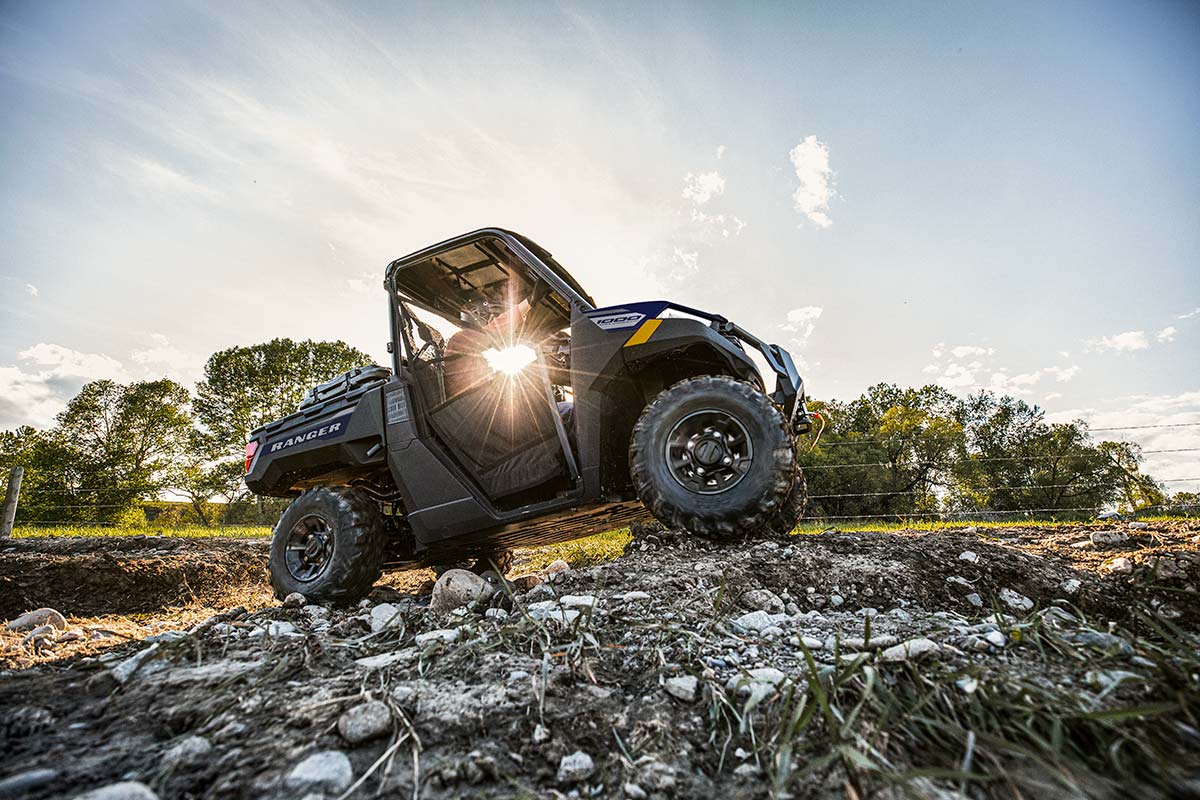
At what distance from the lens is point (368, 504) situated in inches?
155

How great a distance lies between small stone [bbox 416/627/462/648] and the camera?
1974mm

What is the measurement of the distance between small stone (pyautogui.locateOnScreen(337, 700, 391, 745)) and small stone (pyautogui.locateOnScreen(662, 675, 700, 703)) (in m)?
0.73

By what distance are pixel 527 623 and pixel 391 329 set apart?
3091 mm

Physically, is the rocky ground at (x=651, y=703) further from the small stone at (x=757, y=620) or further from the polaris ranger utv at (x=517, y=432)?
the polaris ranger utv at (x=517, y=432)

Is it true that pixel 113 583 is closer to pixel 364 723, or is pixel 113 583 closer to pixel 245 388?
pixel 364 723

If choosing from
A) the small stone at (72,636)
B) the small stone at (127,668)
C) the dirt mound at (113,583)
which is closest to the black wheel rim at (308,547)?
the small stone at (72,636)

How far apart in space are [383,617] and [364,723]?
4.83 feet

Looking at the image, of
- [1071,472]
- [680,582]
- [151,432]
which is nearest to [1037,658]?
[680,582]

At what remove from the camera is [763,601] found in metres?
2.24

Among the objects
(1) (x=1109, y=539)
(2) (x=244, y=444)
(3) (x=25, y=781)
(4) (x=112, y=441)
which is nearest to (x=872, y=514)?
(1) (x=1109, y=539)

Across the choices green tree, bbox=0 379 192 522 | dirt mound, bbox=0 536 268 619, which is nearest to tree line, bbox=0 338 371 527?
green tree, bbox=0 379 192 522

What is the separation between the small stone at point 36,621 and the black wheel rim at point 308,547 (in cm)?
124

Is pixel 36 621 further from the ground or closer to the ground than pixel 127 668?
closer to the ground

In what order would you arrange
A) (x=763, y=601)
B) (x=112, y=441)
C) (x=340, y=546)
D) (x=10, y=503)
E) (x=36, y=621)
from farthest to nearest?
(x=112, y=441) → (x=10, y=503) → (x=340, y=546) → (x=36, y=621) → (x=763, y=601)
